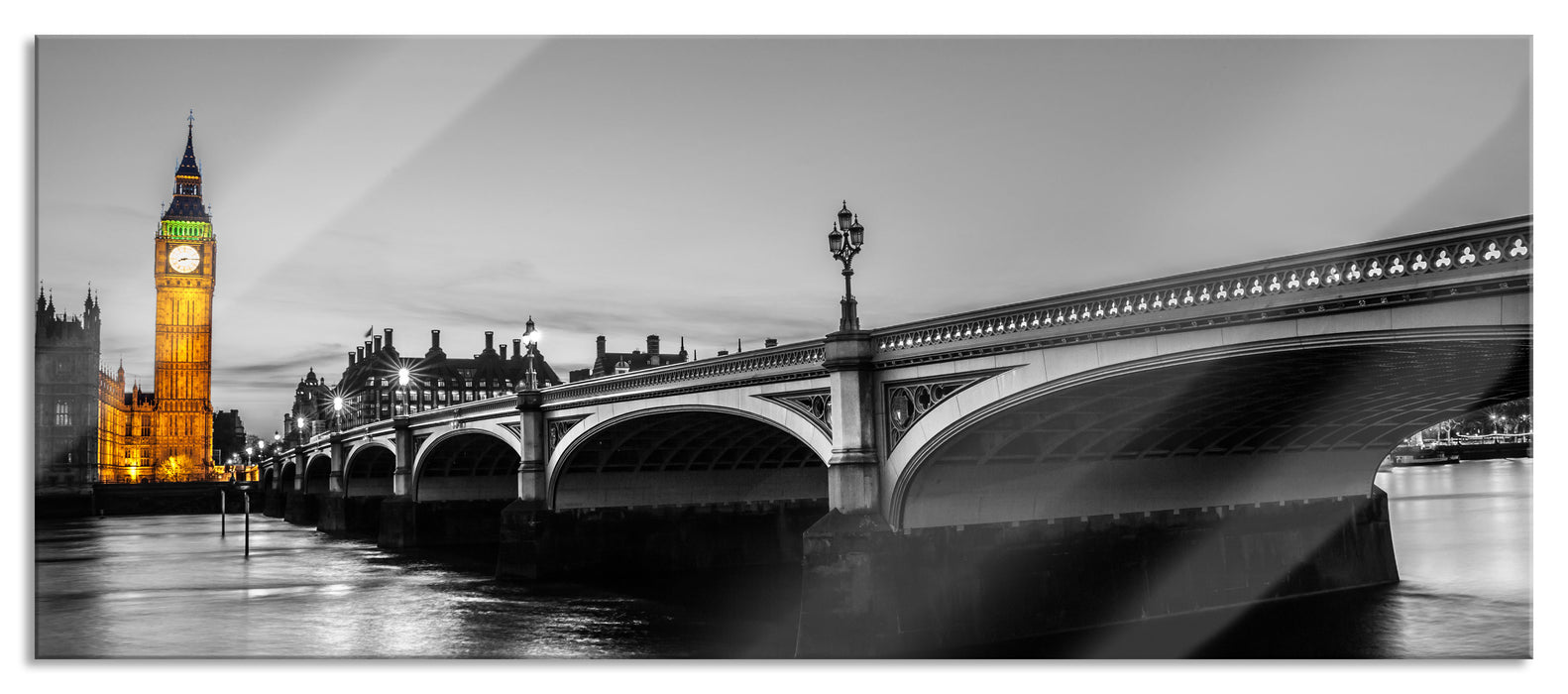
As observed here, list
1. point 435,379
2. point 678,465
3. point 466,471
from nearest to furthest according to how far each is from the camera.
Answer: point 678,465 → point 466,471 → point 435,379

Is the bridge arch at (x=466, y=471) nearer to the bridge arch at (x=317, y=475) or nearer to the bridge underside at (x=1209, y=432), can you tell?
the bridge underside at (x=1209, y=432)

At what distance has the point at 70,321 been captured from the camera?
56.1 feet

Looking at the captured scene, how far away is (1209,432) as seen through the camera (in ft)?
69.4

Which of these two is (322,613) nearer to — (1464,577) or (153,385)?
(153,385)

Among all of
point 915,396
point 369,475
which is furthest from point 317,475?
point 915,396

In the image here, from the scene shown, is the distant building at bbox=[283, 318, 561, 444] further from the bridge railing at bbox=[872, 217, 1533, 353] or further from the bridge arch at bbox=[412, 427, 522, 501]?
the bridge railing at bbox=[872, 217, 1533, 353]

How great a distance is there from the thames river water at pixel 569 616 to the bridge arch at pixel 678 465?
3.15m

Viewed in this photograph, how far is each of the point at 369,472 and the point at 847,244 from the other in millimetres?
55154

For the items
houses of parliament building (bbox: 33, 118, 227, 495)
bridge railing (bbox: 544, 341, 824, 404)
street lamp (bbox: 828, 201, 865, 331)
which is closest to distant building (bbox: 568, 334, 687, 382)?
houses of parliament building (bbox: 33, 118, 227, 495)

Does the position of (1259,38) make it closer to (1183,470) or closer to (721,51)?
(721,51)

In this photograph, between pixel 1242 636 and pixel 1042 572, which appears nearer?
pixel 1042 572

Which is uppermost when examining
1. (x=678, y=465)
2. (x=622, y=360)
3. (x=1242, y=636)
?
(x=622, y=360)

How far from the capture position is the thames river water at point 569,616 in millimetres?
19625
